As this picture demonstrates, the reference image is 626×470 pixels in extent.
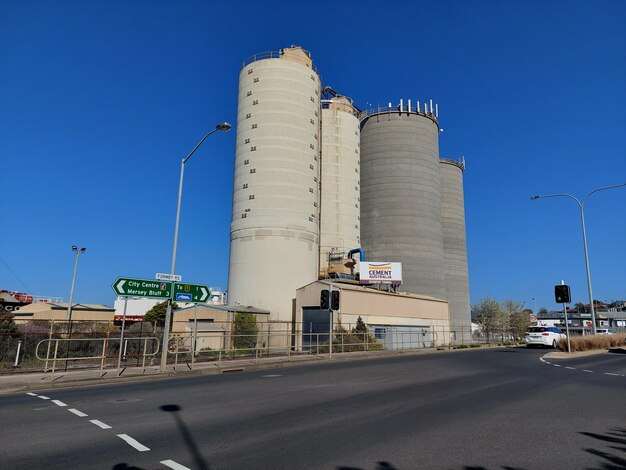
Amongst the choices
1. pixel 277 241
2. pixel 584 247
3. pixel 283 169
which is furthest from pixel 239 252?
pixel 584 247

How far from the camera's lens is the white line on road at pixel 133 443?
6407 mm

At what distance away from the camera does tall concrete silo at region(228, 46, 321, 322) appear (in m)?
48.0

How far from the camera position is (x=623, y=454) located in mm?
5957

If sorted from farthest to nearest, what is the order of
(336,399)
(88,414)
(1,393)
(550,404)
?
(1,393), (336,399), (550,404), (88,414)

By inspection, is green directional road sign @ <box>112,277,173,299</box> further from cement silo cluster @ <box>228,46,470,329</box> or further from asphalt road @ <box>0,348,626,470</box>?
cement silo cluster @ <box>228,46,470,329</box>

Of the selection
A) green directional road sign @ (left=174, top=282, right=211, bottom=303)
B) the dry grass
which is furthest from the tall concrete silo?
green directional road sign @ (left=174, top=282, right=211, bottom=303)

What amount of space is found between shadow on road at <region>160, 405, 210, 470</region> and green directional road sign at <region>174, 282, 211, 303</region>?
28.4ft

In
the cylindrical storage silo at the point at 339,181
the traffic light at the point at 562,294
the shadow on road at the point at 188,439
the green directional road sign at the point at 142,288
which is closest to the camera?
the shadow on road at the point at 188,439

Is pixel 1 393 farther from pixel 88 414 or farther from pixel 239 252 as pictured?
pixel 239 252

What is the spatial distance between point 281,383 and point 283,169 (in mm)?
38141

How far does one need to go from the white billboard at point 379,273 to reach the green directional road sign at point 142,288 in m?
35.6

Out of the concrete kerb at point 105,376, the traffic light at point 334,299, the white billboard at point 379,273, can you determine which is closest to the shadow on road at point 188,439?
the concrete kerb at point 105,376

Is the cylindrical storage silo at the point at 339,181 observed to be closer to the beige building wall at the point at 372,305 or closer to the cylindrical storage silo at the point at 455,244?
the beige building wall at the point at 372,305

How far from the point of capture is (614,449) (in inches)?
244
